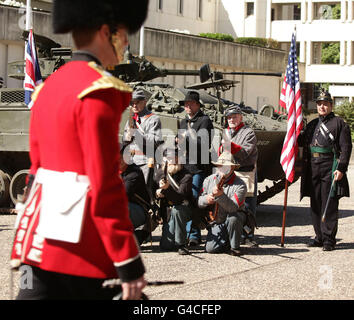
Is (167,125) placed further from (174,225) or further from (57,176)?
(57,176)

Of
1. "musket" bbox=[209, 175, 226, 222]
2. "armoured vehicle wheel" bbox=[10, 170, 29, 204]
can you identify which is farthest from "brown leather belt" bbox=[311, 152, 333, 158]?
"armoured vehicle wheel" bbox=[10, 170, 29, 204]

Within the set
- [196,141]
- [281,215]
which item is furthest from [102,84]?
[281,215]

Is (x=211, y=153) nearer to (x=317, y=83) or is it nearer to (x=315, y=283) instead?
(x=315, y=283)

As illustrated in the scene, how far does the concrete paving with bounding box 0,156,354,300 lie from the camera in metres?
7.13

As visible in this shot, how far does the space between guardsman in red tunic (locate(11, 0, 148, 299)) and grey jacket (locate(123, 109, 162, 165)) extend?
6855mm

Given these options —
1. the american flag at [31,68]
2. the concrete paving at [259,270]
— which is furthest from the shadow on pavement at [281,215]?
the american flag at [31,68]

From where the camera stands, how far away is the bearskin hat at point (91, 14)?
337cm

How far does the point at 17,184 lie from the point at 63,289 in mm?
10750

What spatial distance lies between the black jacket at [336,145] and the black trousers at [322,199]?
0.33 feet

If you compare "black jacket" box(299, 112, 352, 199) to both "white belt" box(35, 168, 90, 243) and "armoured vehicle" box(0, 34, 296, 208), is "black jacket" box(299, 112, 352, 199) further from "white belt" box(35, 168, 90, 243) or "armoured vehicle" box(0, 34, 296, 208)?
"white belt" box(35, 168, 90, 243)

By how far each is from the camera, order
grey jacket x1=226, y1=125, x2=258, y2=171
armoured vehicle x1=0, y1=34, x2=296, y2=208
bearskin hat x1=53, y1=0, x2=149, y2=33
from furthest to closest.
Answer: armoured vehicle x1=0, y1=34, x2=296, y2=208, grey jacket x1=226, y1=125, x2=258, y2=171, bearskin hat x1=53, y1=0, x2=149, y2=33

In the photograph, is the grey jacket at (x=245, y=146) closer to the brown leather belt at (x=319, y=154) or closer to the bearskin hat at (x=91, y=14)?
the brown leather belt at (x=319, y=154)

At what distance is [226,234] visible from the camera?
9.64m

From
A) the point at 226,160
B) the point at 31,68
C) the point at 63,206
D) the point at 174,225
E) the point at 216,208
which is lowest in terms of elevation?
the point at 174,225
